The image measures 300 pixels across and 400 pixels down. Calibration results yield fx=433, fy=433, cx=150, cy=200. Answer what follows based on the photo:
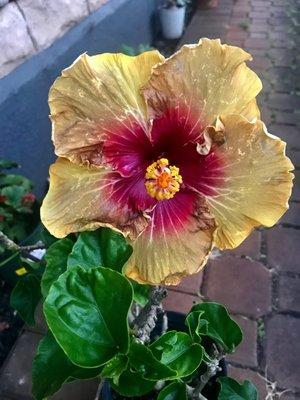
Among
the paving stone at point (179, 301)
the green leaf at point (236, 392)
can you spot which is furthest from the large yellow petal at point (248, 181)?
the paving stone at point (179, 301)

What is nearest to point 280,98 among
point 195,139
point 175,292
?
point 175,292

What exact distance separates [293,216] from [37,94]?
4.41ft

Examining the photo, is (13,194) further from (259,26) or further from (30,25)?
(259,26)

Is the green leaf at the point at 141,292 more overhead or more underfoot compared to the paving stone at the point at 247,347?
more overhead

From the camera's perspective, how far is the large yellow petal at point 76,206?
2.34 ft

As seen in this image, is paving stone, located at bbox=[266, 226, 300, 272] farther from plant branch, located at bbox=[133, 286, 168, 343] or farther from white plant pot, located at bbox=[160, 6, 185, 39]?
white plant pot, located at bbox=[160, 6, 185, 39]

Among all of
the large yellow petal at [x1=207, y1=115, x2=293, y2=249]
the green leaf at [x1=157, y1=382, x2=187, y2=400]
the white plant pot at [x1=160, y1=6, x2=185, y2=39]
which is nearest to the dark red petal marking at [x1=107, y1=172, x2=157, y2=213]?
the large yellow petal at [x1=207, y1=115, x2=293, y2=249]

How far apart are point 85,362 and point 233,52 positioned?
1.77ft

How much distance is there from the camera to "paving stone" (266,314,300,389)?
150cm

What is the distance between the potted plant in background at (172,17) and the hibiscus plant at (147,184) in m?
3.09

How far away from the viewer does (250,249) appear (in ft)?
6.32

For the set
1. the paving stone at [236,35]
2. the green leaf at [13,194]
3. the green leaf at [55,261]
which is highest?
the green leaf at [55,261]

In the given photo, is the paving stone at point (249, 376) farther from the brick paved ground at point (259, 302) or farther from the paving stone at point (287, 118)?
the paving stone at point (287, 118)

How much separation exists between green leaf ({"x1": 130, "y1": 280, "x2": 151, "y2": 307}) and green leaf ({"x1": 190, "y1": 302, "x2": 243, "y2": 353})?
108mm
